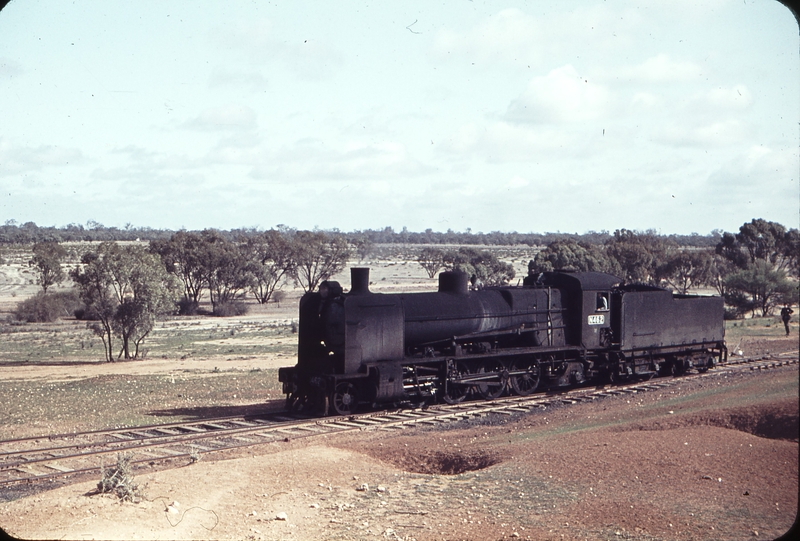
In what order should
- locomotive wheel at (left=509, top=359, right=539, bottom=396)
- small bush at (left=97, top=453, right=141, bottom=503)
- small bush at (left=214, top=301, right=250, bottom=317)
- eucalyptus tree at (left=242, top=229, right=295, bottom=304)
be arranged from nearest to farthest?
1. small bush at (left=97, top=453, right=141, bottom=503)
2. locomotive wheel at (left=509, top=359, right=539, bottom=396)
3. small bush at (left=214, top=301, right=250, bottom=317)
4. eucalyptus tree at (left=242, top=229, right=295, bottom=304)

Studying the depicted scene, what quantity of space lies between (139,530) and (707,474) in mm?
8809

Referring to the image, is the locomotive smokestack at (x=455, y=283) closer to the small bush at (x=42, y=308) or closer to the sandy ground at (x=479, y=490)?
the sandy ground at (x=479, y=490)

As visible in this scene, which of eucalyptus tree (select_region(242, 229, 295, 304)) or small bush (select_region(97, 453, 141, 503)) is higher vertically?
eucalyptus tree (select_region(242, 229, 295, 304))

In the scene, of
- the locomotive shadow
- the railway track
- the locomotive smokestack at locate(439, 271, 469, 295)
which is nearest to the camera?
the railway track

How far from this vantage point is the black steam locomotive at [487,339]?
1914 centimetres

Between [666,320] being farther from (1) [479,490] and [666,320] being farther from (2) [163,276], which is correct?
(2) [163,276]

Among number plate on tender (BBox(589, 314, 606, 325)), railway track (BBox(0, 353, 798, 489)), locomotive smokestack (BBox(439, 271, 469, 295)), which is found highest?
locomotive smokestack (BBox(439, 271, 469, 295))

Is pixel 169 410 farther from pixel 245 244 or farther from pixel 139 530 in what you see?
pixel 245 244

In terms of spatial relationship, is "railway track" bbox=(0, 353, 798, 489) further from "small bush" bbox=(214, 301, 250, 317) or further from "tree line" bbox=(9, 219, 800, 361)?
"small bush" bbox=(214, 301, 250, 317)

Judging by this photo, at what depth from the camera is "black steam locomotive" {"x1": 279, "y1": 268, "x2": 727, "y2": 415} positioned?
1914 centimetres

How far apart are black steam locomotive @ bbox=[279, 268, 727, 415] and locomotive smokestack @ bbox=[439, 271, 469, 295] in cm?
3


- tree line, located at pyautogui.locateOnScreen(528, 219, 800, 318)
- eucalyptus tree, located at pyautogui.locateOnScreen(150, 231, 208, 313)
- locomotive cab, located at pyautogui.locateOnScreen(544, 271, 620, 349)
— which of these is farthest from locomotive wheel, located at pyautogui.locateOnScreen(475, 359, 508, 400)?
eucalyptus tree, located at pyautogui.locateOnScreen(150, 231, 208, 313)

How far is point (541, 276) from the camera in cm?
2408

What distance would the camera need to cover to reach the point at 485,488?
1253 centimetres
